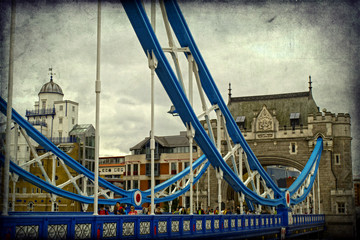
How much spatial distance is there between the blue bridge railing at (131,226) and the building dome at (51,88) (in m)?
42.7

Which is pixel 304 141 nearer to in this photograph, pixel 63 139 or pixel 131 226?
pixel 131 226

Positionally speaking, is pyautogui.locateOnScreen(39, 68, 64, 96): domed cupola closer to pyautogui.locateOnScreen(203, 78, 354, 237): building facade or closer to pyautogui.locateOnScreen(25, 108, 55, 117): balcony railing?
pyautogui.locateOnScreen(25, 108, 55, 117): balcony railing

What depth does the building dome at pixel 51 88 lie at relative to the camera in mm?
59938

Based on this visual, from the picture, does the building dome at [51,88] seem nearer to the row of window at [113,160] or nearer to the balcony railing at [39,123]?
the balcony railing at [39,123]

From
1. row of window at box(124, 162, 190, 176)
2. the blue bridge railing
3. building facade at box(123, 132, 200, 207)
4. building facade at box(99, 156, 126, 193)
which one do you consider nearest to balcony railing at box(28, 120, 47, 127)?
building facade at box(123, 132, 200, 207)

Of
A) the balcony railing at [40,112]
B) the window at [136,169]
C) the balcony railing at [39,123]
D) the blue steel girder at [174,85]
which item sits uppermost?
the balcony railing at [40,112]

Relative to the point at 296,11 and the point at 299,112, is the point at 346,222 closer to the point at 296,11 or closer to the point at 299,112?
the point at 299,112

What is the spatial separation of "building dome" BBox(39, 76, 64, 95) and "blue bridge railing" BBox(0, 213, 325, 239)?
42.7 m

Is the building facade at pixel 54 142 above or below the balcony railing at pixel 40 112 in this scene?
below

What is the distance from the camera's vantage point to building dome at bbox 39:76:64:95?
59.9 m

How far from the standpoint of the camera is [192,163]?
25.1 metres

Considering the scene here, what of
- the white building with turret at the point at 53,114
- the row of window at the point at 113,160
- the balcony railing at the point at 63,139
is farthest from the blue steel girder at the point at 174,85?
the row of window at the point at 113,160

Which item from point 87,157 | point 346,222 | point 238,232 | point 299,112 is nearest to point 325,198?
point 346,222

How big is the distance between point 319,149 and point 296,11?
28538 mm
